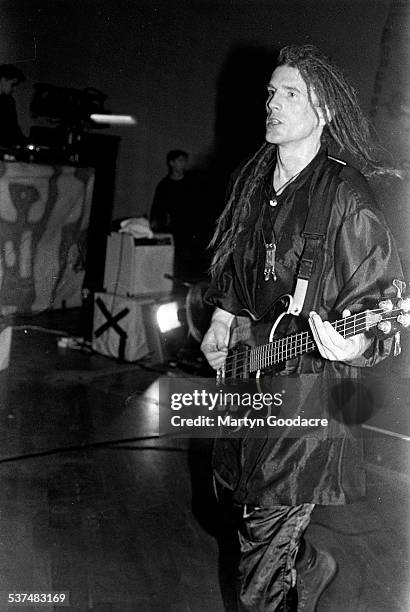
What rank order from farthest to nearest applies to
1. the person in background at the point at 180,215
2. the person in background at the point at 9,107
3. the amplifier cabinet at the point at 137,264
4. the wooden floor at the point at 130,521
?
the person in background at the point at 9,107 < the person in background at the point at 180,215 < the amplifier cabinet at the point at 137,264 < the wooden floor at the point at 130,521

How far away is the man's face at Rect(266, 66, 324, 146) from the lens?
6.85 feet

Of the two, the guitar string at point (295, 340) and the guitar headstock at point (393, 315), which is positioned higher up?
the guitar headstock at point (393, 315)

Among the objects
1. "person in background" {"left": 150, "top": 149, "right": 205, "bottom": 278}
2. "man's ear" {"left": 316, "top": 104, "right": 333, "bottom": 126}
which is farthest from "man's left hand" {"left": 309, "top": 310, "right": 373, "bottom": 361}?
"person in background" {"left": 150, "top": 149, "right": 205, "bottom": 278}

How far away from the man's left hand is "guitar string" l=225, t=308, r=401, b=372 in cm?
3

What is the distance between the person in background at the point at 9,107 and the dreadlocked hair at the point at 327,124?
16.1 ft

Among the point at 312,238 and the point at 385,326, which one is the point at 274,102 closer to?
the point at 312,238

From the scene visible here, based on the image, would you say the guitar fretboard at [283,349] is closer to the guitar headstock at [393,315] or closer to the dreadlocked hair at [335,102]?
the guitar headstock at [393,315]

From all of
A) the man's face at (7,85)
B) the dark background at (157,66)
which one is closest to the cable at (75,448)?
the dark background at (157,66)

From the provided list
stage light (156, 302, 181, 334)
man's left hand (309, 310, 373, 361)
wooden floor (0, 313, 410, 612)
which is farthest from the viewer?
stage light (156, 302, 181, 334)

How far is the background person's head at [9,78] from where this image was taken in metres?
6.80

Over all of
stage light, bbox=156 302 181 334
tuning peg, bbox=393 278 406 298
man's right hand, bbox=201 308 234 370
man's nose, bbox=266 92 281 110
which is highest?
man's nose, bbox=266 92 281 110

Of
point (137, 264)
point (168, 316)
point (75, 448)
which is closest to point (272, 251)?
point (75, 448)

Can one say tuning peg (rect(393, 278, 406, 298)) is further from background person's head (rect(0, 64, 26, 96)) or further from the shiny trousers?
background person's head (rect(0, 64, 26, 96))

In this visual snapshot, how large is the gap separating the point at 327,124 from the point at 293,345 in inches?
25.8
